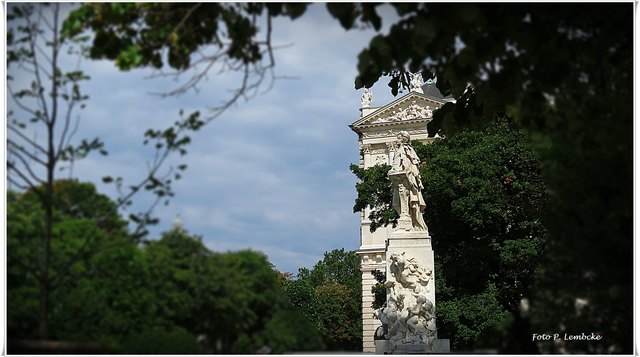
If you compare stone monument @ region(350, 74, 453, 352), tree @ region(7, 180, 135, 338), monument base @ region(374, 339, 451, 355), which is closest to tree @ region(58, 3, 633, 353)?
tree @ region(7, 180, 135, 338)

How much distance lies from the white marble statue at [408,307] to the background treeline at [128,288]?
1315cm

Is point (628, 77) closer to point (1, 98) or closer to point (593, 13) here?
point (593, 13)

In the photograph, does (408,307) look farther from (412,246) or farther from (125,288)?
(125,288)

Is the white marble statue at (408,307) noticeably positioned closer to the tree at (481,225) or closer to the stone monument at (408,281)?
the stone monument at (408,281)

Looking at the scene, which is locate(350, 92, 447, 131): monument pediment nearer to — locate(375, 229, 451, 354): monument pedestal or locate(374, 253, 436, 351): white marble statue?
locate(375, 229, 451, 354): monument pedestal

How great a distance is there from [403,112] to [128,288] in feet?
144

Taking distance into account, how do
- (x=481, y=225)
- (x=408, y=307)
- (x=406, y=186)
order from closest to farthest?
(x=408, y=307) < (x=406, y=186) < (x=481, y=225)

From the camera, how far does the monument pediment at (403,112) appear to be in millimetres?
46125

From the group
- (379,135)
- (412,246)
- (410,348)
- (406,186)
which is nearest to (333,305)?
(379,135)

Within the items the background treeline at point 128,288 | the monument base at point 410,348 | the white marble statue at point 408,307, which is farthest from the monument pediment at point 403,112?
the background treeline at point 128,288

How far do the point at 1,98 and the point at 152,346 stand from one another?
1.74 m

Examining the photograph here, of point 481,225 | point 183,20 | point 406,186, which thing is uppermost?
point 481,225

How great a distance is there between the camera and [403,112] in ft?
157

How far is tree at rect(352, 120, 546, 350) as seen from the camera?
27.6m
